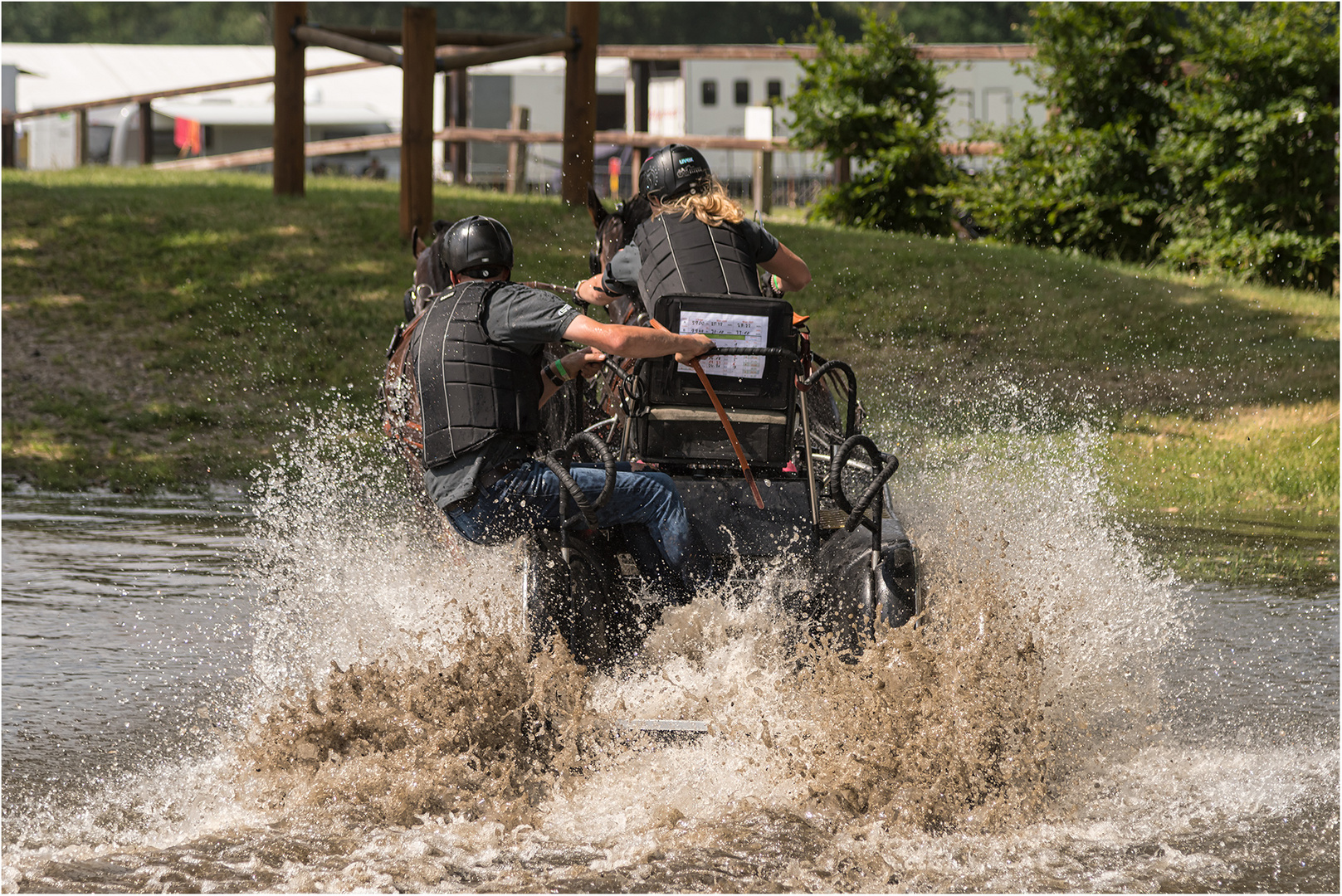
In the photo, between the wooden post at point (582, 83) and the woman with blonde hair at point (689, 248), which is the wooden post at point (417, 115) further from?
the woman with blonde hair at point (689, 248)

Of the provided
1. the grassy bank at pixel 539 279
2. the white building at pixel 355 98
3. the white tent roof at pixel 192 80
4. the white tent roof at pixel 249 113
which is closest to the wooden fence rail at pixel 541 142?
the grassy bank at pixel 539 279

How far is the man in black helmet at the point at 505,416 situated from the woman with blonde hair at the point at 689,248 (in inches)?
26.7

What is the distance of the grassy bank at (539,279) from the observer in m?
11.5

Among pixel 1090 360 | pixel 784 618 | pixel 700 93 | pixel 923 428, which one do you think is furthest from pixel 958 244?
pixel 700 93

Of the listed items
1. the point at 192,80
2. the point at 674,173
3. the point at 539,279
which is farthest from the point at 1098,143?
the point at 192,80

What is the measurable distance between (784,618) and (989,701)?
36.0 inches

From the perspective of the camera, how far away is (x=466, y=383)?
5473 mm

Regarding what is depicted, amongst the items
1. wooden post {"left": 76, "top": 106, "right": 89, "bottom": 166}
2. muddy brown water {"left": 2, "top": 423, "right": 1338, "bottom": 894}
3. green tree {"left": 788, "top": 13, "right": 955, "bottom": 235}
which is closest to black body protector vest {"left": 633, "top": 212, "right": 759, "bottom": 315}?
muddy brown water {"left": 2, "top": 423, "right": 1338, "bottom": 894}

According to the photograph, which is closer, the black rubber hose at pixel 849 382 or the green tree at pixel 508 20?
the black rubber hose at pixel 849 382

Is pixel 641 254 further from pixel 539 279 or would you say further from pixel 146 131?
pixel 146 131

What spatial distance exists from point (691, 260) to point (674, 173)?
64 cm

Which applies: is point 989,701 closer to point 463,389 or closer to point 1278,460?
point 463,389

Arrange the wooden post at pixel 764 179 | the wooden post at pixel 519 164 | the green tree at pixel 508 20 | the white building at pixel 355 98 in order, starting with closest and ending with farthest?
the wooden post at pixel 764 179
the wooden post at pixel 519 164
the white building at pixel 355 98
the green tree at pixel 508 20

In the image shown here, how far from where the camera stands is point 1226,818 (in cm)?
502
